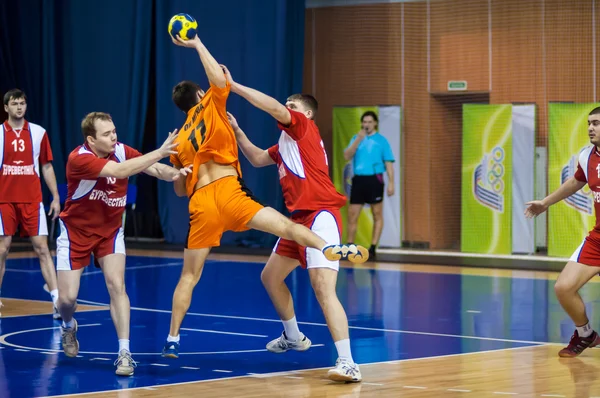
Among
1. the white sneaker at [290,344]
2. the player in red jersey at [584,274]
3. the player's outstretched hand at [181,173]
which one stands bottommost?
the white sneaker at [290,344]

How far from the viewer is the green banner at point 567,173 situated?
15375mm

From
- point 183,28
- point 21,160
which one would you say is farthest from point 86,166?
point 21,160

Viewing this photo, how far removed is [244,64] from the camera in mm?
17938

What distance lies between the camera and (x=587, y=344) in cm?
797

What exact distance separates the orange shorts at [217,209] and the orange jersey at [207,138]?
134mm

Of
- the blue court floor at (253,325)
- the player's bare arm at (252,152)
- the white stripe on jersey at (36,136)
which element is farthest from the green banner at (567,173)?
the player's bare arm at (252,152)

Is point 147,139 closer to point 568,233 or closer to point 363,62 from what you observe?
point 363,62

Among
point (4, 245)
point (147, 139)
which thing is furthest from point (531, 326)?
point (147, 139)

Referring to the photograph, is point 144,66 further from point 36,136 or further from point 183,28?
point 183,28

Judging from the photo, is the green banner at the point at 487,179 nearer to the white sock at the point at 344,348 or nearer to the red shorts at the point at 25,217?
the red shorts at the point at 25,217

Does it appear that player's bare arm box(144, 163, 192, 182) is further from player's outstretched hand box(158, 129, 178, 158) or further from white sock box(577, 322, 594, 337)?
white sock box(577, 322, 594, 337)

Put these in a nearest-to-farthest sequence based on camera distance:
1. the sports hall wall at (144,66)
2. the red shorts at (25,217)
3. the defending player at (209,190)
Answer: the defending player at (209,190) → the red shorts at (25,217) → the sports hall wall at (144,66)

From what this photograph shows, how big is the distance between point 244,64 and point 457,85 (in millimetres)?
3478

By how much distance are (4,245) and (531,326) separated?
486 cm
